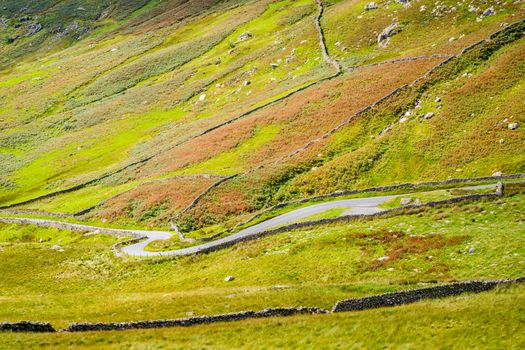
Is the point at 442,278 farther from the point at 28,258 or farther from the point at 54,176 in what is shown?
the point at 54,176

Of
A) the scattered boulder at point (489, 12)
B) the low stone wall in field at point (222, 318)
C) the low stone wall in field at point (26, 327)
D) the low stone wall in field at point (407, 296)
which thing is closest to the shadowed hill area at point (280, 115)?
the scattered boulder at point (489, 12)

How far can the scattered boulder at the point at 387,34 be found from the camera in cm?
10138

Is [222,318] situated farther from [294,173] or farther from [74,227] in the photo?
[74,227]

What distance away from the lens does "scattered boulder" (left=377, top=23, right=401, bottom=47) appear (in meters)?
101

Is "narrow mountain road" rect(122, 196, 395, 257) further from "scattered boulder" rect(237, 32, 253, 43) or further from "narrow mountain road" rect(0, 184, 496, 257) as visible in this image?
"scattered boulder" rect(237, 32, 253, 43)

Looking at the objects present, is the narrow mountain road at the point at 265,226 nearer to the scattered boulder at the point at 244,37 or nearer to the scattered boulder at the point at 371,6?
the scattered boulder at the point at 371,6

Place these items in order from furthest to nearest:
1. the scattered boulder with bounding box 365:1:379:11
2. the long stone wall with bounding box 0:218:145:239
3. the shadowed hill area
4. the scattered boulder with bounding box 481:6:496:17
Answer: the scattered boulder with bounding box 365:1:379:11 → the scattered boulder with bounding box 481:6:496:17 → the long stone wall with bounding box 0:218:145:239 → the shadowed hill area

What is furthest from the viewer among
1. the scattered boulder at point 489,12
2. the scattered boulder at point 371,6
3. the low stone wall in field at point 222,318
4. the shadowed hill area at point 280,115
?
the scattered boulder at point 371,6

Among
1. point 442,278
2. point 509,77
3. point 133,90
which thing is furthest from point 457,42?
point 133,90

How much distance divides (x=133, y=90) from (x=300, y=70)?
64721 mm

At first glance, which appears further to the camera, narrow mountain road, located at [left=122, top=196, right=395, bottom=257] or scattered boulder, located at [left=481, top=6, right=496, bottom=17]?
scattered boulder, located at [left=481, top=6, right=496, bottom=17]

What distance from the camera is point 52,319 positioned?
31812 mm

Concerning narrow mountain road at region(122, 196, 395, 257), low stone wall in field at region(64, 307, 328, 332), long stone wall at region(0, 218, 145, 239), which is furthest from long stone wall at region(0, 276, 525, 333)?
long stone wall at region(0, 218, 145, 239)

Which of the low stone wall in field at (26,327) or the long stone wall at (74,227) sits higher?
the low stone wall in field at (26,327)
